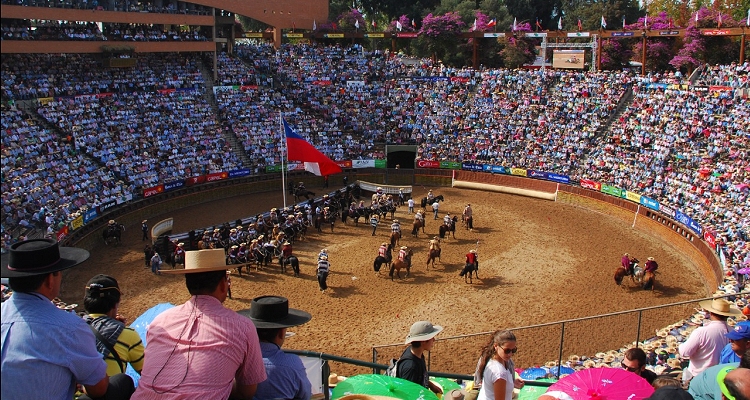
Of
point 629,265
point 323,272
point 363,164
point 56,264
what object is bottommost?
point 323,272

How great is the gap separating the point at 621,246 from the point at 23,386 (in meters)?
28.2

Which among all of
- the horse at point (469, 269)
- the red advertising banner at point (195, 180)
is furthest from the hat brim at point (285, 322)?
the red advertising banner at point (195, 180)

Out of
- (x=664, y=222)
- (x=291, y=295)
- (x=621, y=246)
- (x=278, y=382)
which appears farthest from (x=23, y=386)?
(x=664, y=222)

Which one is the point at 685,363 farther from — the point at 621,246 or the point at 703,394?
the point at 621,246

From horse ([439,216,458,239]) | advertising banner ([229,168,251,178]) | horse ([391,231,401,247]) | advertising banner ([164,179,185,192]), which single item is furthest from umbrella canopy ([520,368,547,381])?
advertising banner ([229,168,251,178])

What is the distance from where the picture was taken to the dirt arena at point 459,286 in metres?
19.1

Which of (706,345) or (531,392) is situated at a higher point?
(706,345)

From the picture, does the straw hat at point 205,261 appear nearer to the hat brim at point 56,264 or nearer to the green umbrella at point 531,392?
the hat brim at point 56,264

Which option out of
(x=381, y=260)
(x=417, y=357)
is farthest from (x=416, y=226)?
(x=417, y=357)

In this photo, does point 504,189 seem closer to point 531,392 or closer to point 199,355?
point 531,392

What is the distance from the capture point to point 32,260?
479 centimetres

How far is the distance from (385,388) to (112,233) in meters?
25.1

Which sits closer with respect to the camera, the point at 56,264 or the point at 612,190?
the point at 56,264

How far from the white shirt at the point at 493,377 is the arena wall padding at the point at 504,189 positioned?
107 feet
